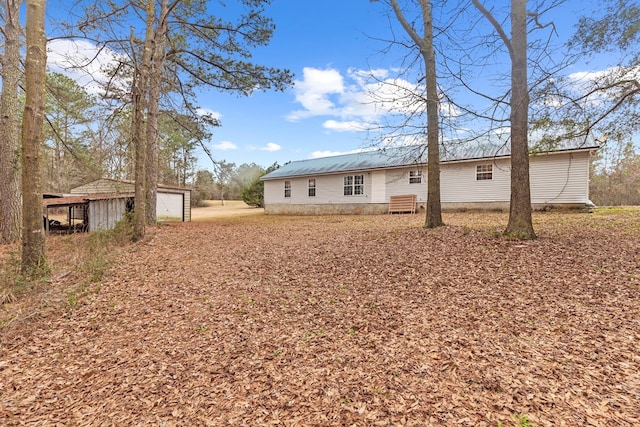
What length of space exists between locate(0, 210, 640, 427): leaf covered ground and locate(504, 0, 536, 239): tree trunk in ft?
2.56

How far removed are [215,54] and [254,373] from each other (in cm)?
1063

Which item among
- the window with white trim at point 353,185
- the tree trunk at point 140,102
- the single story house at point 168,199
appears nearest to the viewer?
the tree trunk at point 140,102

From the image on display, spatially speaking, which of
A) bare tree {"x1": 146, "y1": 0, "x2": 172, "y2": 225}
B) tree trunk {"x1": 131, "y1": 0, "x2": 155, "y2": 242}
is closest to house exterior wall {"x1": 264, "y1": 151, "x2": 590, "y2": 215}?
tree trunk {"x1": 131, "y1": 0, "x2": 155, "y2": 242}

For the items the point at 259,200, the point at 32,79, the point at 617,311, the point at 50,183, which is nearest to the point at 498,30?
the point at 617,311

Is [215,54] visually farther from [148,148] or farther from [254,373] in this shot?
[254,373]

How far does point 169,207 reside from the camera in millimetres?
14688

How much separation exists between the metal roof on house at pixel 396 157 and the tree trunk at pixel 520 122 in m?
1.16

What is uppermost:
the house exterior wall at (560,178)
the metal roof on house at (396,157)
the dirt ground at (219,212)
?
the metal roof on house at (396,157)

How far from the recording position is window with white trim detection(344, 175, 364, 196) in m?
17.8

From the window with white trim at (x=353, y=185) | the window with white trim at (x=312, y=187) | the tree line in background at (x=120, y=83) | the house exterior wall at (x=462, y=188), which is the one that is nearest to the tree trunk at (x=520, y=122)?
the house exterior wall at (x=462, y=188)

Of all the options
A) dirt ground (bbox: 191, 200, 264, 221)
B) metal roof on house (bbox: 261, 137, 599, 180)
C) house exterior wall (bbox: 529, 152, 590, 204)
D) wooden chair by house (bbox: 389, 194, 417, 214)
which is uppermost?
metal roof on house (bbox: 261, 137, 599, 180)

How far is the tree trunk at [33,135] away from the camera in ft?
14.5

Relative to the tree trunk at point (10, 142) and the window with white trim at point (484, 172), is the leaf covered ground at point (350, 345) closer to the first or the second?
the tree trunk at point (10, 142)

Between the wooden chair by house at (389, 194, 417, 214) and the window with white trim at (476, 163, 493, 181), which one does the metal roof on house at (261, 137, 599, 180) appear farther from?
the wooden chair by house at (389, 194, 417, 214)
